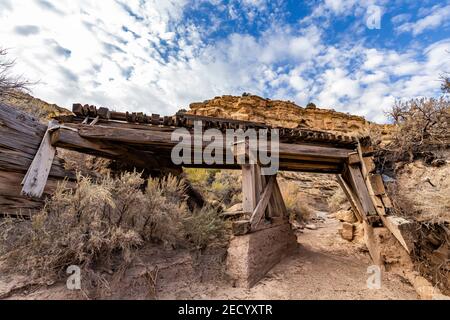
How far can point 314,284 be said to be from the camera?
3797 mm

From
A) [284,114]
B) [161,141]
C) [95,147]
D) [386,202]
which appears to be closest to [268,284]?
[386,202]

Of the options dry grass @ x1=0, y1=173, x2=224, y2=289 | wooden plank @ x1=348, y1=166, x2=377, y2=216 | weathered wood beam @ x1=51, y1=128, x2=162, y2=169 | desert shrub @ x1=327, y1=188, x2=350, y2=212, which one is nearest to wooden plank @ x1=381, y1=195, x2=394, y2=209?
wooden plank @ x1=348, y1=166, x2=377, y2=216

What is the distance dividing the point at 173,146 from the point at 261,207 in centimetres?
213

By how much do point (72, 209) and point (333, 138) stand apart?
16.9ft

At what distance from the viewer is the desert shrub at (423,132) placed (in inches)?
217

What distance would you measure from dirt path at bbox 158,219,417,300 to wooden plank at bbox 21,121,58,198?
2540 millimetres

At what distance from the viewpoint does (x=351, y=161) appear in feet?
17.1

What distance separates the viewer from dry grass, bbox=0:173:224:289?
2688 mm

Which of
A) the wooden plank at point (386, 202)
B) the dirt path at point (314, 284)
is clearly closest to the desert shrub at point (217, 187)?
the dirt path at point (314, 284)

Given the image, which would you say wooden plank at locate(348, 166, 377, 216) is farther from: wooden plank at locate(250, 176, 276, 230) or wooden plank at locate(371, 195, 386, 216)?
wooden plank at locate(250, 176, 276, 230)

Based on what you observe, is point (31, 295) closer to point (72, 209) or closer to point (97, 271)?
point (97, 271)

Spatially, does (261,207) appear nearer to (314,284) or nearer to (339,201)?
(314,284)
